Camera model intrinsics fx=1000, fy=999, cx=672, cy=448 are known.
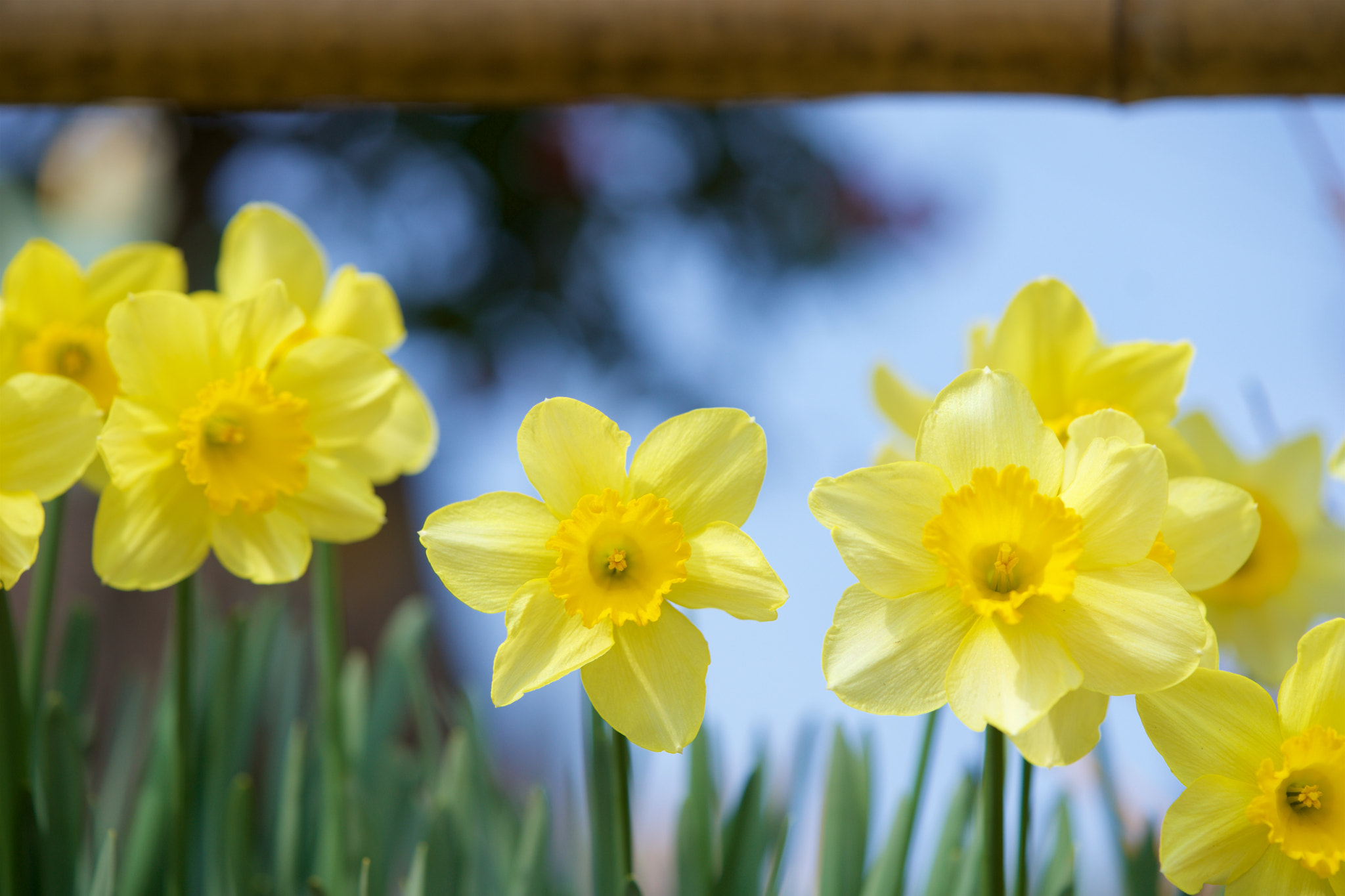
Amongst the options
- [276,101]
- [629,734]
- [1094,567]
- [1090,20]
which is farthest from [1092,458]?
[276,101]

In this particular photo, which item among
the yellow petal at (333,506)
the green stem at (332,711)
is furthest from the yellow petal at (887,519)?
the green stem at (332,711)

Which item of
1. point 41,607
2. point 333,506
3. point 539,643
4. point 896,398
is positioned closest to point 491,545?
point 539,643

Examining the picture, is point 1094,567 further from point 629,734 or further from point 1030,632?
point 629,734

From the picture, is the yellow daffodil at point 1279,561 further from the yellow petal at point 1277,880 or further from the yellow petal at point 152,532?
the yellow petal at point 152,532

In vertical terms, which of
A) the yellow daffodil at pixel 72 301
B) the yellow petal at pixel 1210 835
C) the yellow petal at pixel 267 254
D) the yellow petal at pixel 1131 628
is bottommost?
the yellow petal at pixel 1210 835

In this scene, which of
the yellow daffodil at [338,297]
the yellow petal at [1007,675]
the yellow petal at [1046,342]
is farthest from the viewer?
the yellow daffodil at [338,297]

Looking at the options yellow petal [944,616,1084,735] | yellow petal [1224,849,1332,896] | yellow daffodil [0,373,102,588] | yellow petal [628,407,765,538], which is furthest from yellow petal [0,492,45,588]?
yellow petal [1224,849,1332,896]
